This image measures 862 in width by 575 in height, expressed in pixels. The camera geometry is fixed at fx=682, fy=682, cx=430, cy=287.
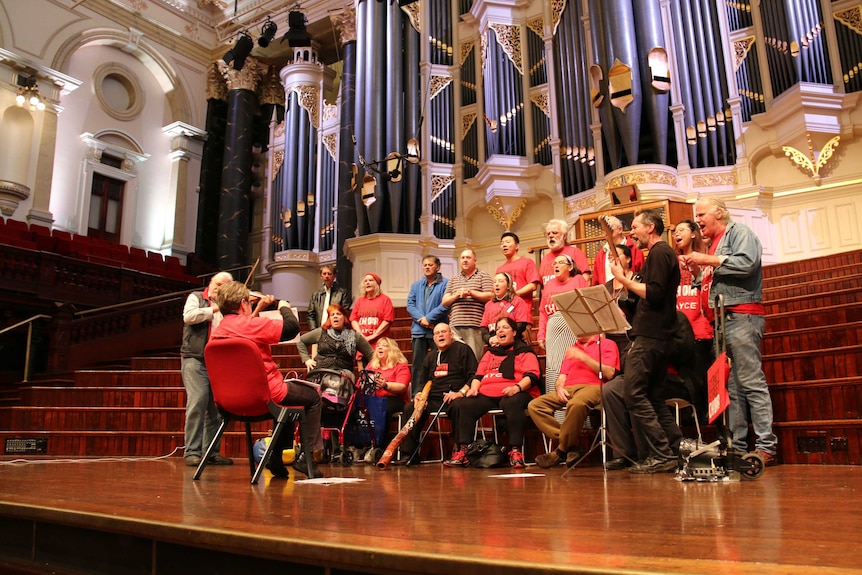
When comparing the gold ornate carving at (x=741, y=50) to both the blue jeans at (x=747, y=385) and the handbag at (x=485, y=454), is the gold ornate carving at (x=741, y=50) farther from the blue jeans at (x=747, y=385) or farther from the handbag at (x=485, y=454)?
the handbag at (x=485, y=454)

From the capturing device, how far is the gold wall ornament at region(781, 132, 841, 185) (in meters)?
7.08

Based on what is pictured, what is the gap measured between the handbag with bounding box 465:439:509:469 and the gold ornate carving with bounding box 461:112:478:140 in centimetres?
614

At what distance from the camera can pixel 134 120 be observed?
12164 millimetres

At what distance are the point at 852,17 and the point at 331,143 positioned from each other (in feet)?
24.9

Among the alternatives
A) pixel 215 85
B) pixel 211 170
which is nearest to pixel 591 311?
pixel 211 170

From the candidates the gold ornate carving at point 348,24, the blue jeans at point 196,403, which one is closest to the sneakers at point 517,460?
the blue jeans at point 196,403

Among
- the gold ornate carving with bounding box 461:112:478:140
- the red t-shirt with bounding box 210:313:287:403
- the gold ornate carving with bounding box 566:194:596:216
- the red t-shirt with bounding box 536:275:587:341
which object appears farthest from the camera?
the gold ornate carving with bounding box 461:112:478:140

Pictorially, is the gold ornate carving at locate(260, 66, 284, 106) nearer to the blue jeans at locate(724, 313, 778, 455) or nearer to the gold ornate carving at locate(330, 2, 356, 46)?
the gold ornate carving at locate(330, 2, 356, 46)

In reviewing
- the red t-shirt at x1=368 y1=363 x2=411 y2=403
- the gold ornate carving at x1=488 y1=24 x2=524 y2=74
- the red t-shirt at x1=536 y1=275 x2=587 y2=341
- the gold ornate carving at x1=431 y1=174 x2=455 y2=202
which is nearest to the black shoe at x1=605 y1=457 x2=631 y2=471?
the red t-shirt at x1=536 y1=275 x2=587 y2=341

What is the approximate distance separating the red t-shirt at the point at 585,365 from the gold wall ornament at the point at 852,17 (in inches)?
201

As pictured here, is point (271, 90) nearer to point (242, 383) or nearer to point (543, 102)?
point (543, 102)

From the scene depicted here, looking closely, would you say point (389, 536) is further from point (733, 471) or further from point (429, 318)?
point (429, 318)

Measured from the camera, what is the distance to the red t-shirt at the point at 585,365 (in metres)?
3.97

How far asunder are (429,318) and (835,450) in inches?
114
